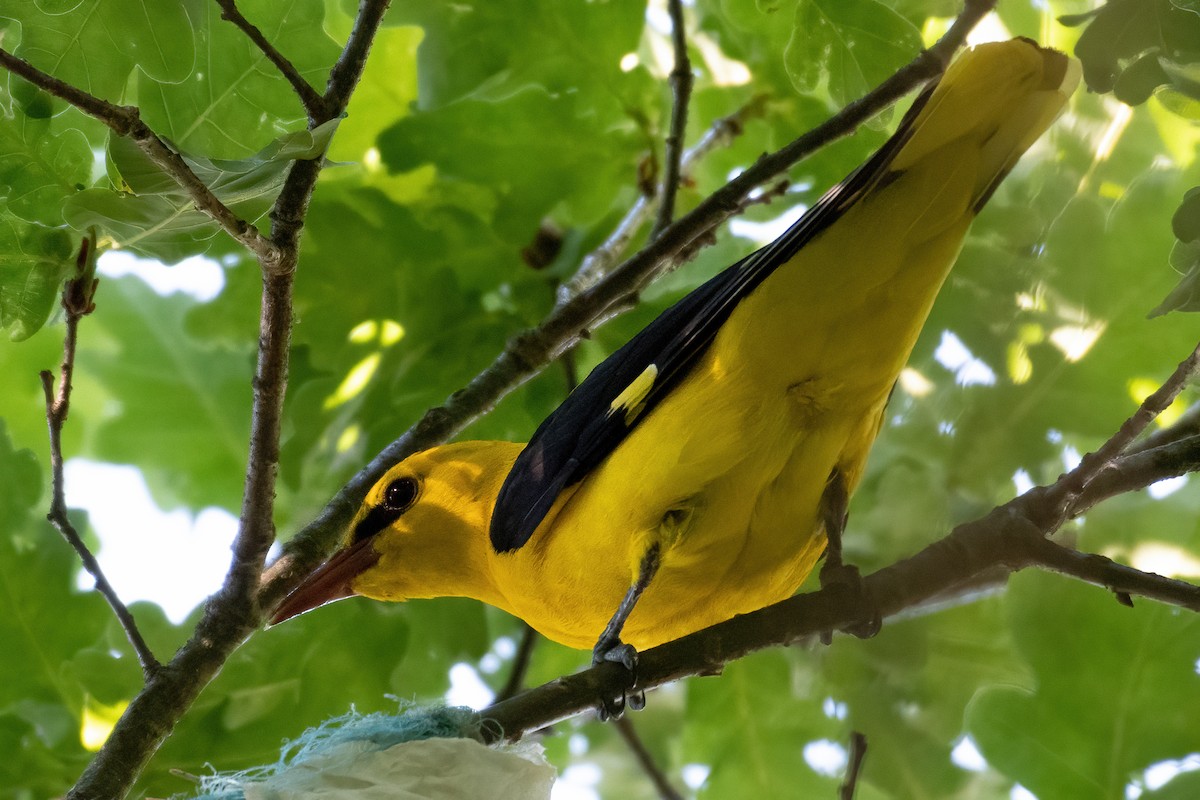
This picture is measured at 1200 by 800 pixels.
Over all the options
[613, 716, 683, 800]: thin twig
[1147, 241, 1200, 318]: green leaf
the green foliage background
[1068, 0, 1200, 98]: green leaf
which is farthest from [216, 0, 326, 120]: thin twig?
[613, 716, 683, 800]: thin twig

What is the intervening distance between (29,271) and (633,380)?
3.99 feet

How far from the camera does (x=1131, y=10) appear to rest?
5.48 ft

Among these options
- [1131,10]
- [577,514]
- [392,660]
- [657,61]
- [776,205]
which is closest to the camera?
[1131,10]

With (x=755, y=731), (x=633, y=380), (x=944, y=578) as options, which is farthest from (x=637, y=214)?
(x=944, y=578)

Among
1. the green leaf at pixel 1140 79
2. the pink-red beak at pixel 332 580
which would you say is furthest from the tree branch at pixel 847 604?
the pink-red beak at pixel 332 580

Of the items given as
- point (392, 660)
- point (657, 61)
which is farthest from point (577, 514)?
point (657, 61)

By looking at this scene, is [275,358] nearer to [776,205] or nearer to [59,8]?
[59,8]

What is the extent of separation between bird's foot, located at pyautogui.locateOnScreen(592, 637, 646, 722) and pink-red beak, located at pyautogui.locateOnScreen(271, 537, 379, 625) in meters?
0.96

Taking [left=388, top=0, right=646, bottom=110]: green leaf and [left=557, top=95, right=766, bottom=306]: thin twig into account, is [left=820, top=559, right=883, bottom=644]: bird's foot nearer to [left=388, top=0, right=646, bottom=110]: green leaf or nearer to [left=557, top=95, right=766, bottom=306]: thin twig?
[left=557, top=95, right=766, bottom=306]: thin twig

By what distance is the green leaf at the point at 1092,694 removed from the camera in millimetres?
2295

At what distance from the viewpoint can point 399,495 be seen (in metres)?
3.05

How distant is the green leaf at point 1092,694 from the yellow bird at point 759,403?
49cm

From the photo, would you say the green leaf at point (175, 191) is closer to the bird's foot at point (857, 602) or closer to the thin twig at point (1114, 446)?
the bird's foot at point (857, 602)

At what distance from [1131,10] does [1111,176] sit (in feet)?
2.40
